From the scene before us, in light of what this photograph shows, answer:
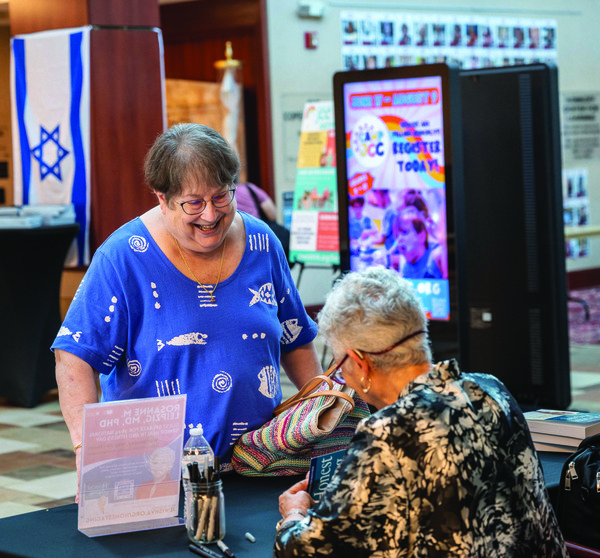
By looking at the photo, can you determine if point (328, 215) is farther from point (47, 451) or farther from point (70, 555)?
point (70, 555)

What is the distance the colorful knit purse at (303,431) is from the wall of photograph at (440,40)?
7459mm

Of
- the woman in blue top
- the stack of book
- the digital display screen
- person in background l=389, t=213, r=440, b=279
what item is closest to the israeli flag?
the digital display screen

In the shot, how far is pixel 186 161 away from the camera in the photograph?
2.13 m

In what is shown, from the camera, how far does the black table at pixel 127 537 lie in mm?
1847

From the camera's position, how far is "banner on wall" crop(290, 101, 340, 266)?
272 inches

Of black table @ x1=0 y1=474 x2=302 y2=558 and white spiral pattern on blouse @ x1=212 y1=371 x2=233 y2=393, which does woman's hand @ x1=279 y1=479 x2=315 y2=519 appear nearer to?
black table @ x1=0 y1=474 x2=302 y2=558

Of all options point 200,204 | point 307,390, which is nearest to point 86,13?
point 200,204

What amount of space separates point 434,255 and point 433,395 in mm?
2552

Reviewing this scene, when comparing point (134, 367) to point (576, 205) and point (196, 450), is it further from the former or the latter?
point (576, 205)

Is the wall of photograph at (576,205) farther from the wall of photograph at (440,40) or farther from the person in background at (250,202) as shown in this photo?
the person in background at (250,202)

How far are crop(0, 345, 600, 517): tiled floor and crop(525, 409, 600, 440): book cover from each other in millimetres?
2351

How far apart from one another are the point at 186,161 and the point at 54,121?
4.48 metres

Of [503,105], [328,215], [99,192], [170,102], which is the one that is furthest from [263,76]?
[503,105]

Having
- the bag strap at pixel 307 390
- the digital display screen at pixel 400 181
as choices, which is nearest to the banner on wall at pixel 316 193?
the digital display screen at pixel 400 181
